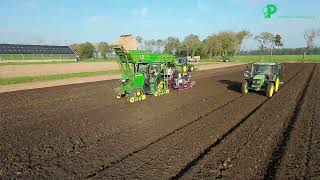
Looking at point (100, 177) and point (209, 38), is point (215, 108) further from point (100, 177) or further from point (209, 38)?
point (209, 38)

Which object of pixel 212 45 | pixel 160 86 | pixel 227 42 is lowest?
pixel 160 86

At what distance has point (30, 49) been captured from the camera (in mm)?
Result: 84500

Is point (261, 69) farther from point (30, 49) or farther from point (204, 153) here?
point (30, 49)

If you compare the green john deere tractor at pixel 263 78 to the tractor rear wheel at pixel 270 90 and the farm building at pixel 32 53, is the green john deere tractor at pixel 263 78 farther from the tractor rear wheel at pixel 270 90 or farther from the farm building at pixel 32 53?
the farm building at pixel 32 53

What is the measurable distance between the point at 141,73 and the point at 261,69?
6.58 m

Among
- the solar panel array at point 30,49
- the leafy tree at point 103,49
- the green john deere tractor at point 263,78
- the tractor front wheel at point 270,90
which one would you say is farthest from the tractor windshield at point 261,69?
the leafy tree at point 103,49

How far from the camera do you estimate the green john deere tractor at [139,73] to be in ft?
49.0

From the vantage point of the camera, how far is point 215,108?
43.4 ft

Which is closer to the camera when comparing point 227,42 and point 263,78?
point 263,78

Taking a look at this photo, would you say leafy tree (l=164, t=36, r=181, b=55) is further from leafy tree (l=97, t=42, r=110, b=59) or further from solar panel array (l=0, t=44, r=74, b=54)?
solar panel array (l=0, t=44, r=74, b=54)

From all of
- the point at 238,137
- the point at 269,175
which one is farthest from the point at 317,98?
the point at 269,175

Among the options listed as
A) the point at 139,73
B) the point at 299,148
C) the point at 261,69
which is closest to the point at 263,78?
the point at 261,69

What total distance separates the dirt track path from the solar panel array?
71.9m

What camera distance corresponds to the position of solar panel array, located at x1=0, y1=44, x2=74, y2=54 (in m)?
80.1
